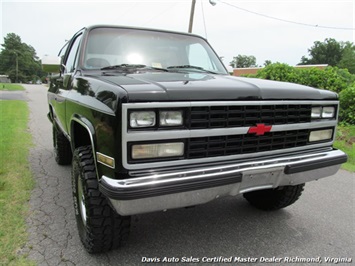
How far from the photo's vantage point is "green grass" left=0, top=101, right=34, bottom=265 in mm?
2477

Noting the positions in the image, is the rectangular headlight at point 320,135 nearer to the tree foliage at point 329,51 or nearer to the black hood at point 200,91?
the black hood at point 200,91

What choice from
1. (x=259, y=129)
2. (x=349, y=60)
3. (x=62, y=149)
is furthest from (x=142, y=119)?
(x=349, y=60)

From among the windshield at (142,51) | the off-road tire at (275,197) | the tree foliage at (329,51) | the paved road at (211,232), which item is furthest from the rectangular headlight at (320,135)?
the tree foliage at (329,51)

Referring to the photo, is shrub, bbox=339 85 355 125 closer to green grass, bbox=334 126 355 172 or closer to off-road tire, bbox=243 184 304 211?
green grass, bbox=334 126 355 172

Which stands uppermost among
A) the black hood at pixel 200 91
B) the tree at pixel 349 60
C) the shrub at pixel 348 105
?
the tree at pixel 349 60

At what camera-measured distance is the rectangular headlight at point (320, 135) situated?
2693mm

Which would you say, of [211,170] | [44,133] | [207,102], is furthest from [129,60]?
[44,133]

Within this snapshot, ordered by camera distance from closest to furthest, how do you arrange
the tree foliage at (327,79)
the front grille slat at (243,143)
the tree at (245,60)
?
the front grille slat at (243,143) → the tree foliage at (327,79) → the tree at (245,60)

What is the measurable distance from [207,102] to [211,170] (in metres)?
0.48

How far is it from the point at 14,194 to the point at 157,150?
251 centimetres

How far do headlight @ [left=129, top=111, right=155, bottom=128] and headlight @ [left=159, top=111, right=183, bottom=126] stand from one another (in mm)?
61

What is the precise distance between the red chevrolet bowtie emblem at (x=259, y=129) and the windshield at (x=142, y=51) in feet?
4.05

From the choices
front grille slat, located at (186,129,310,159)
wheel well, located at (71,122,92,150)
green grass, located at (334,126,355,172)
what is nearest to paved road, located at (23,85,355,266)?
wheel well, located at (71,122,92,150)

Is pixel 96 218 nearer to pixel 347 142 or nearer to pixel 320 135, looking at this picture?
pixel 320 135
